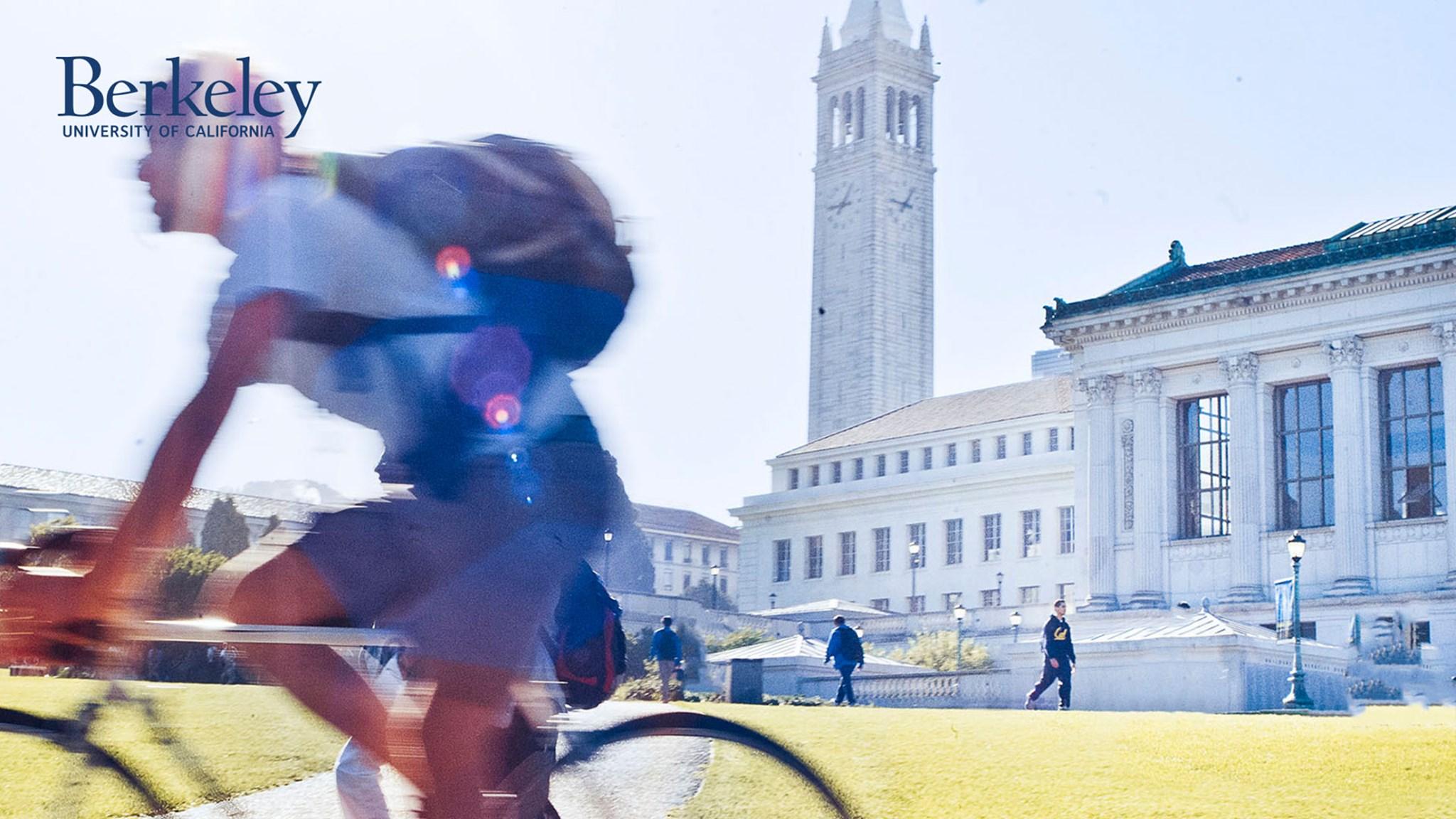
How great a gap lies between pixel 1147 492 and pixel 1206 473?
2150mm

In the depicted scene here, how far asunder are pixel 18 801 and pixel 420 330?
419 cm

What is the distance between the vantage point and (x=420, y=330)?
10.0ft

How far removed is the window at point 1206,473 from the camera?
55375 mm

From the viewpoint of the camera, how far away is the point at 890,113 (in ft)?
426

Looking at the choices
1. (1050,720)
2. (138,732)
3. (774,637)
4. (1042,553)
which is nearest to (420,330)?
(138,732)

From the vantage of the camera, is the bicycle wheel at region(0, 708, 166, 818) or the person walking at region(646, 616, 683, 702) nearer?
the bicycle wheel at region(0, 708, 166, 818)

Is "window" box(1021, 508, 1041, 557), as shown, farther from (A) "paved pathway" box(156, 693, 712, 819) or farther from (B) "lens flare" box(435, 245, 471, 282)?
(B) "lens flare" box(435, 245, 471, 282)

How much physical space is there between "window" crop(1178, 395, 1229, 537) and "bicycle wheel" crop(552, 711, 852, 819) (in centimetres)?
5412

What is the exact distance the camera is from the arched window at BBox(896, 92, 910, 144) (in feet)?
427

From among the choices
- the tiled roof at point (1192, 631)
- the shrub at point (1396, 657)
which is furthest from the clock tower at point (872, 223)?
the tiled roof at point (1192, 631)

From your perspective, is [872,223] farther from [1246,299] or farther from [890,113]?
[1246,299]

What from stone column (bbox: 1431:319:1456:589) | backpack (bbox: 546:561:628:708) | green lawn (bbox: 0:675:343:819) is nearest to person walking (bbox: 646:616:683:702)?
green lawn (bbox: 0:675:343:819)

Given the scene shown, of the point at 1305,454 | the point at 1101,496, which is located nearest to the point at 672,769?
the point at 1305,454

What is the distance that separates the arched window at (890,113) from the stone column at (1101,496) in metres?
74.2
